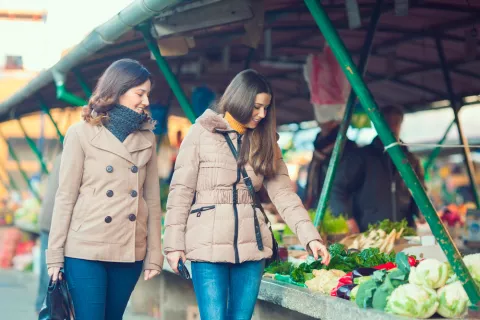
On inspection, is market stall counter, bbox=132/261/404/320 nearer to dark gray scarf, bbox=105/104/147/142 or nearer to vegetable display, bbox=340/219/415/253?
vegetable display, bbox=340/219/415/253

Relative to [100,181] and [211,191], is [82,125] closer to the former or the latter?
[100,181]

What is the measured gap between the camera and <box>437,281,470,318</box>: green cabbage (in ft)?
12.2

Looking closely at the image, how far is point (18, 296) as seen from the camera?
37.9ft

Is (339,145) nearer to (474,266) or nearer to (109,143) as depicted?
(474,266)

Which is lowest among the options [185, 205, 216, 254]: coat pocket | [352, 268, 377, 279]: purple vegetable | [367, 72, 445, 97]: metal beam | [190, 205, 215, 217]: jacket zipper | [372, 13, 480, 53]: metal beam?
[352, 268, 377, 279]: purple vegetable

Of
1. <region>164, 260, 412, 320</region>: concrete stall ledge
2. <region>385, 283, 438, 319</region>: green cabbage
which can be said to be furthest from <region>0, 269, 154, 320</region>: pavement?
<region>385, 283, 438, 319</region>: green cabbage

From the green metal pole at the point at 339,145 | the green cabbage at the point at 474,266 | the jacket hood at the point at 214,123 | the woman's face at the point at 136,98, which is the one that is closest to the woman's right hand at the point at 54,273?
the woman's face at the point at 136,98

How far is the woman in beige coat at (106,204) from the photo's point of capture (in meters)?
3.66

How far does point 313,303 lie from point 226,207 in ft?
3.50

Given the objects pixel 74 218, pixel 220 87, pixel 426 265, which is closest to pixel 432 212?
pixel 426 265

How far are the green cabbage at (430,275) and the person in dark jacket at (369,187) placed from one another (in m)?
3.14

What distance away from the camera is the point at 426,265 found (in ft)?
13.0

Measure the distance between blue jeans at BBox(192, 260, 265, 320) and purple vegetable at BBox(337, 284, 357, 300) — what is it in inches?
29.4

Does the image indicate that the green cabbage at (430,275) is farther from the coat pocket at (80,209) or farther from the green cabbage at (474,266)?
the coat pocket at (80,209)
